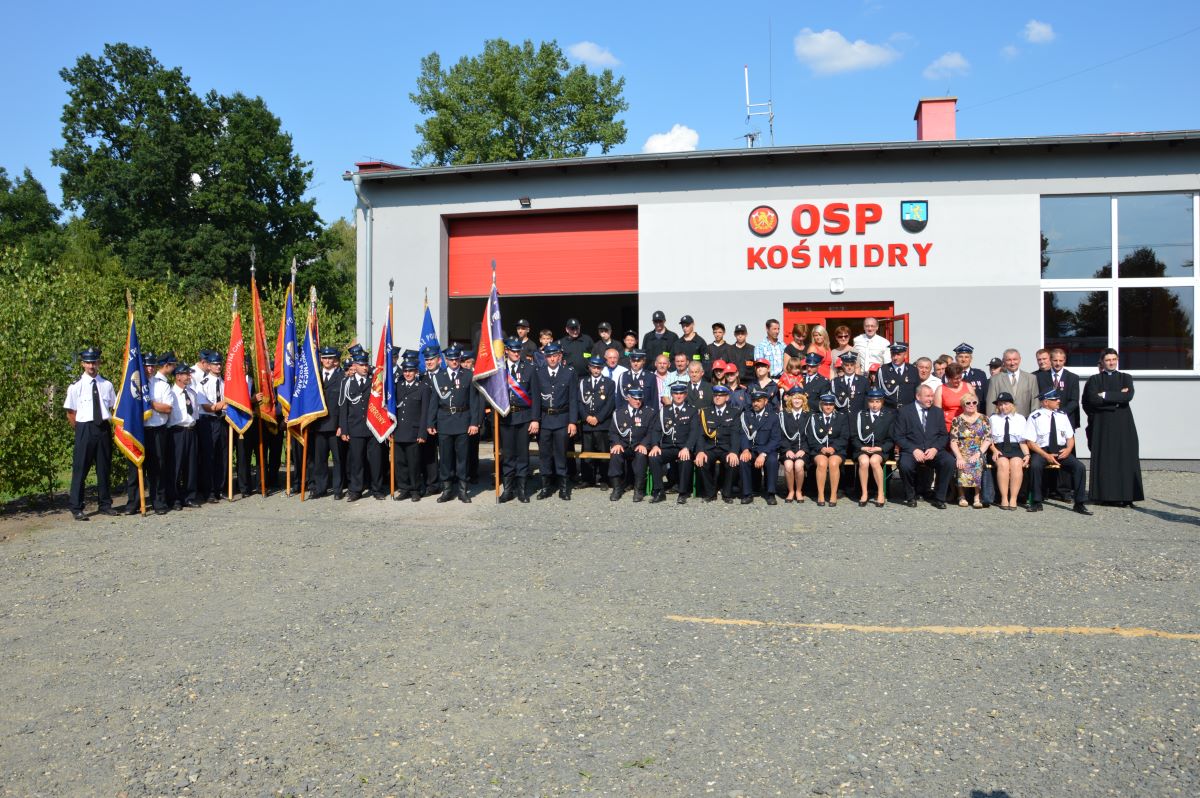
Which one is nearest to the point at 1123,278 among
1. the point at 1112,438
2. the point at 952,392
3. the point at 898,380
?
the point at 1112,438

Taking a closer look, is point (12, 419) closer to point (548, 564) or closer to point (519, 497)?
point (519, 497)

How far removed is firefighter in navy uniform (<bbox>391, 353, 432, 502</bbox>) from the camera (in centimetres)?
1088

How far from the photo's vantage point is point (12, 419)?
400 inches

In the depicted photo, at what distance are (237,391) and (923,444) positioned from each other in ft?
27.6

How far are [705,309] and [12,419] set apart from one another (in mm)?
9879

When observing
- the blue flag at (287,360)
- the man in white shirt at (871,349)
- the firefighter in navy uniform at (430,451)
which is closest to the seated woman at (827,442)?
the man in white shirt at (871,349)

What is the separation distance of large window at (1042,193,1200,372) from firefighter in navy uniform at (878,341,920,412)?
4214 millimetres

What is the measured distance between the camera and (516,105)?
37.9 meters

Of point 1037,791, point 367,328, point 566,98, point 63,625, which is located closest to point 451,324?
point 367,328

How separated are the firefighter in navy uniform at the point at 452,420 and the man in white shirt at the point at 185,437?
2.79 metres

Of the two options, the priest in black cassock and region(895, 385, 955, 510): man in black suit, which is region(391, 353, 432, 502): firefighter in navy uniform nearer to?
region(895, 385, 955, 510): man in black suit

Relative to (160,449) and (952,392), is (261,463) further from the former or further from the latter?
(952,392)

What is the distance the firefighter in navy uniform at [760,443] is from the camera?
10320mm

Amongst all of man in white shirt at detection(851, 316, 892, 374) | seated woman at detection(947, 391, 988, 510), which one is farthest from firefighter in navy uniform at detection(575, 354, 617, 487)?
seated woman at detection(947, 391, 988, 510)
